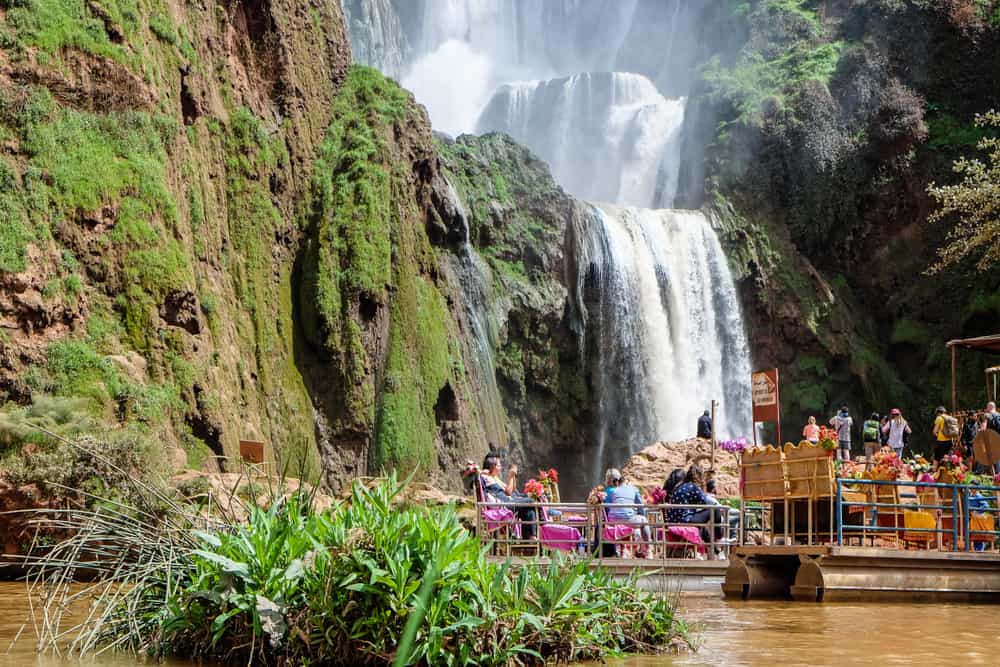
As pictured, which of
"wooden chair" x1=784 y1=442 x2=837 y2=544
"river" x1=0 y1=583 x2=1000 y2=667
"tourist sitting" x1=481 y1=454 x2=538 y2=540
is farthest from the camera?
"tourist sitting" x1=481 y1=454 x2=538 y2=540

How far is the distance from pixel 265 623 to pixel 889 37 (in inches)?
1778

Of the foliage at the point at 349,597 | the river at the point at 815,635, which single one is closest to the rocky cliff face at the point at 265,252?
the river at the point at 815,635

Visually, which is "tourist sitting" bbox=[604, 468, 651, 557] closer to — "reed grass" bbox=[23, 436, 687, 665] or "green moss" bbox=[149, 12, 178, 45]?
"reed grass" bbox=[23, 436, 687, 665]

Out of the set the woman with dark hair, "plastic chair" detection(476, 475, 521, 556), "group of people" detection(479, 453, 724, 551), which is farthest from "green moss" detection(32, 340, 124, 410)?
the woman with dark hair

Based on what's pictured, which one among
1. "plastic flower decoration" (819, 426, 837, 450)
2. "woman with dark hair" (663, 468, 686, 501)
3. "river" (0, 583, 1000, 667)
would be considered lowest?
"river" (0, 583, 1000, 667)

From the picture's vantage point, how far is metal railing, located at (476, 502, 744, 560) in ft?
45.8

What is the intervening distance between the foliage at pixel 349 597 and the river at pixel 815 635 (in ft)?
0.97

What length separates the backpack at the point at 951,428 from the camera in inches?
923

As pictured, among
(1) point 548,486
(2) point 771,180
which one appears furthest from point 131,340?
(2) point 771,180

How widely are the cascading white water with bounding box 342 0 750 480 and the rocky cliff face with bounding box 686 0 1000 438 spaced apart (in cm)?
265

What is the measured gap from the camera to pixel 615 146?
185 feet

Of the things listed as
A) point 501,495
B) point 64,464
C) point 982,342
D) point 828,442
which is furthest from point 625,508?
point 982,342

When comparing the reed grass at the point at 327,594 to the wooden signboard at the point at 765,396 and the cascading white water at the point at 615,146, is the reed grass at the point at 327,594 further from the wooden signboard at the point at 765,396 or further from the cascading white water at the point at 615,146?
the cascading white water at the point at 615,146

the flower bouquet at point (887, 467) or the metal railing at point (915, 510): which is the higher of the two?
the flower bouquet at point (887, 467)
